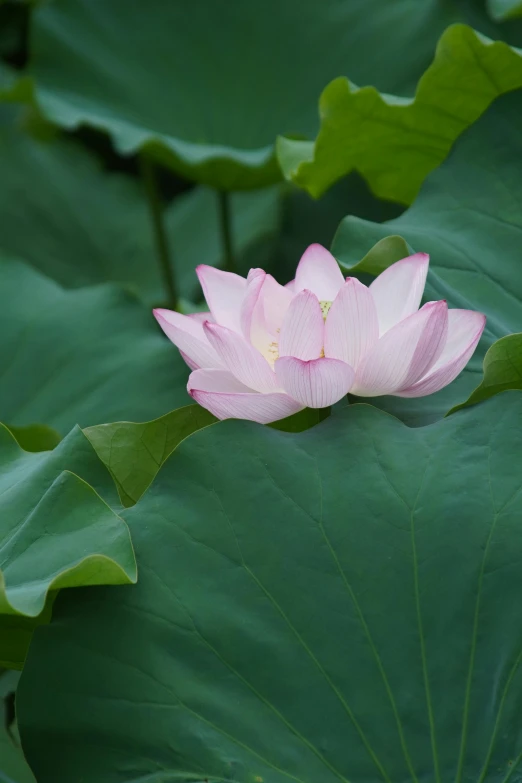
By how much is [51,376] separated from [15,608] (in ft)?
2.34

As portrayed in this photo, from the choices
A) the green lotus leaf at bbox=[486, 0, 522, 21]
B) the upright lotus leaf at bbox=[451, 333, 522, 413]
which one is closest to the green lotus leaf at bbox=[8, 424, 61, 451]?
the upright lotus leaf at bbox=[451, 333, 522, 413]

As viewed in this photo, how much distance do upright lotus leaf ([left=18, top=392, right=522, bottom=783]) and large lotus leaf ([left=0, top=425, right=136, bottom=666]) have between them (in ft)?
0.11

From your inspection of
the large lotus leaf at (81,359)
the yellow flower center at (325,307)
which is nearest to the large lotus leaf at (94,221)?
the large lotus leaf at (81,359)

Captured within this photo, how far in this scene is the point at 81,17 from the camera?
83.4 inches

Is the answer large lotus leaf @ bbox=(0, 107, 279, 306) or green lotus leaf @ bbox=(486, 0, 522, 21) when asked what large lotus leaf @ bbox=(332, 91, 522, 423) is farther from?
large lotus leaf @ bbox=(0, 107, 279, 306)

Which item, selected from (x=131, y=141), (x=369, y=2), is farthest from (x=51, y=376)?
(x=369, y=2)

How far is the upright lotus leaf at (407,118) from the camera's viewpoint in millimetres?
1194

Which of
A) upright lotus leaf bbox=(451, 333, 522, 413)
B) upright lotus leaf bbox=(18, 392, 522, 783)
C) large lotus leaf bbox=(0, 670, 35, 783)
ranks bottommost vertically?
A: large lotus leaf bbox=(0, 670, 35, 783)

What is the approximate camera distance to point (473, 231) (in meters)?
1.11

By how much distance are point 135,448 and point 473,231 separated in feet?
1.64

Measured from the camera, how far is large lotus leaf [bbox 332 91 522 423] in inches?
40.6

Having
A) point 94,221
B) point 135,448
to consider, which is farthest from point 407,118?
point 94,221

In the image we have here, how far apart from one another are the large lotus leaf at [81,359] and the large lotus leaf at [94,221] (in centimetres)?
90

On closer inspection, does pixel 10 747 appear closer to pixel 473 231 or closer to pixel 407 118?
pixel 473 231
